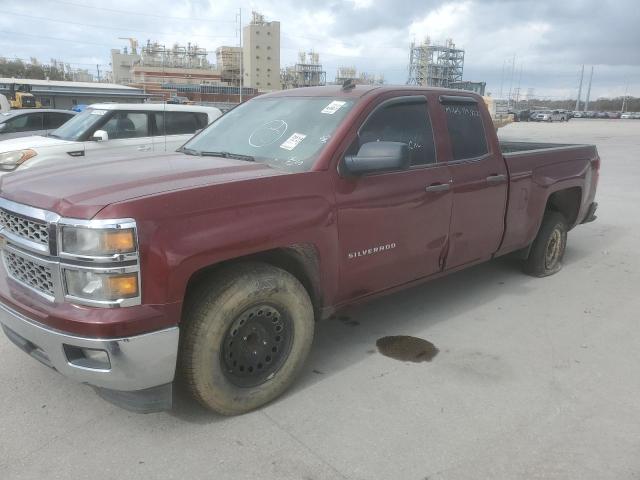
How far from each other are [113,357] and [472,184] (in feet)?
9.70

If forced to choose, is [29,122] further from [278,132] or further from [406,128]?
[406,128]

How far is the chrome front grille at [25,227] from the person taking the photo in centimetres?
252

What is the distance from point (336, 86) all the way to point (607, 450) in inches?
119

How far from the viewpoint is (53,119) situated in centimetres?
1330

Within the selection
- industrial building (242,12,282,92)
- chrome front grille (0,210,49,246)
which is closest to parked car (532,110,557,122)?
chrome front grille (0,210,49,246)

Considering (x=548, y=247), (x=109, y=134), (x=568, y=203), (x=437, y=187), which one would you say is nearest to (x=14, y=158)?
(x=109, y=134)

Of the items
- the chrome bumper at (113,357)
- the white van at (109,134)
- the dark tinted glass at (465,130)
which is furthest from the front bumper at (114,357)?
the white van at (109,134)

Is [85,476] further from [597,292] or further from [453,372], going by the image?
[597,292]

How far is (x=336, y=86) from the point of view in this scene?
13.4 ft

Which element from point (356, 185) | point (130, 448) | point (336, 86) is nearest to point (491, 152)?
point (336, 86)

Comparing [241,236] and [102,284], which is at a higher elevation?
[241,236]

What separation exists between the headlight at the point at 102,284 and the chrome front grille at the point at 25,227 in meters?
0.24

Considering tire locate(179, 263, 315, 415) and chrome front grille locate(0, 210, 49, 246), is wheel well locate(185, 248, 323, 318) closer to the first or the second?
tire locate(179, 263, 315, 415)

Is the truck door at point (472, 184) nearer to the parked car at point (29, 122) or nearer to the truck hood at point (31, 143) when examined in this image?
the truck hood at point (31, 143)
